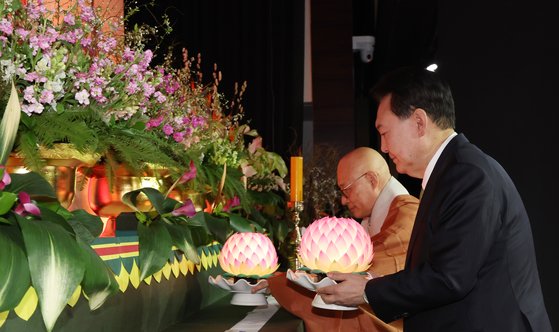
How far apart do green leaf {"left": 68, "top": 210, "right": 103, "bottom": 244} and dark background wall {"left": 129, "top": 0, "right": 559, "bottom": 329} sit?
1.66 m

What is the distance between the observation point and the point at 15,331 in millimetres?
958

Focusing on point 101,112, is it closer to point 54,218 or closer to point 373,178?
point 54,218

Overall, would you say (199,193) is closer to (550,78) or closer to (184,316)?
(184,316)

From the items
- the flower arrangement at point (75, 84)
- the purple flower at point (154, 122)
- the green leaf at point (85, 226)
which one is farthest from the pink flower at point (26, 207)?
the purple flower at point (154, 122)

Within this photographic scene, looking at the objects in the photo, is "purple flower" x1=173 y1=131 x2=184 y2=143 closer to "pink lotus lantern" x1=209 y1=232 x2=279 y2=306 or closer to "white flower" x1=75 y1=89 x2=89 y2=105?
"pink lotus lantern" x1=209 y1=232 x2=279 y2=306

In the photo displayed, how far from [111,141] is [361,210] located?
1779 millimetres

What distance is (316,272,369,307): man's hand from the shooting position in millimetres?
1555

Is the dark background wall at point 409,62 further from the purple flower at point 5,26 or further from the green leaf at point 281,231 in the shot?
the purple flower at point 5,26

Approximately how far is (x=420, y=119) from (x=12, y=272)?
3.88 ft

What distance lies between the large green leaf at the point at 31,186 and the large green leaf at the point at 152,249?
0.39m

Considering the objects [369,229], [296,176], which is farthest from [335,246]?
Result: [369,229]

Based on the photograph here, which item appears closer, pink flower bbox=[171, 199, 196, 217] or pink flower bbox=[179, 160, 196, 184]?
pink flower bbox=[171, 199, 196, 217]

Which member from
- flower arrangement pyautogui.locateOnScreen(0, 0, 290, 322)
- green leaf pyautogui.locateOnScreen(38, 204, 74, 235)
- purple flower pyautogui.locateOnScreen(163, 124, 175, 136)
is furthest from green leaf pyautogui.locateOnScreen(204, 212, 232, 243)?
green leaf pyautogui.locateOnScreen(38, 204, 74, 235)

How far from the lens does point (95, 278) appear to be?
1012 millimetres
